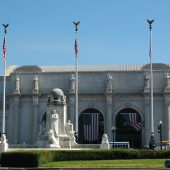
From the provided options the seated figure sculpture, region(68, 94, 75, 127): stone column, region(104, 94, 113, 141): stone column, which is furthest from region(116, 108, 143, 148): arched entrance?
the seated figure sculpture

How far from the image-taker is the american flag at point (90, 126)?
10850 centimetres

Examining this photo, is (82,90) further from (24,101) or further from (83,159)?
(83,159)

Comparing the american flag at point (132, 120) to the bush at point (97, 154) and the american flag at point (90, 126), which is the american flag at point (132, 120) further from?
the bush at point (97, 154)

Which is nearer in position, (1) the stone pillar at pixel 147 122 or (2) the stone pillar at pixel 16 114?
(1) the stone pillar at pixel 147 122

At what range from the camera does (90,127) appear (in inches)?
4301

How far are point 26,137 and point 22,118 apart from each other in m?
4.40

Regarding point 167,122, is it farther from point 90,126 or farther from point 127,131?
point 90,126

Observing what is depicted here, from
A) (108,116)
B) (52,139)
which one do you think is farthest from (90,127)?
(52,139)

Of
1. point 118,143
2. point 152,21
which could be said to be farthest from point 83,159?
point 118,143

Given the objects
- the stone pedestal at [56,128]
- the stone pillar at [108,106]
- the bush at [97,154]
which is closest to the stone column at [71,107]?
the stone pillar at [108,106]

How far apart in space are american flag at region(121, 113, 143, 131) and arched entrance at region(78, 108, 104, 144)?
582cm

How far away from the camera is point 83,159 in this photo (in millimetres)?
48938

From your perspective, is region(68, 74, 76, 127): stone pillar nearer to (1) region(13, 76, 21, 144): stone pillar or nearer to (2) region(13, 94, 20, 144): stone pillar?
(1) region(13, 76, 21, 144): stone pillar

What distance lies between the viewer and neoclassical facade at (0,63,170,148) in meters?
111
